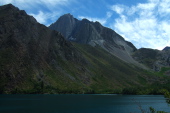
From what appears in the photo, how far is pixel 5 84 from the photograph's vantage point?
587 feet

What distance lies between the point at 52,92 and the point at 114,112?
414ft

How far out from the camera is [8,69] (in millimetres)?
193625

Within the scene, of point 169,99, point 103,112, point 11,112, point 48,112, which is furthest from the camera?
point 103,112

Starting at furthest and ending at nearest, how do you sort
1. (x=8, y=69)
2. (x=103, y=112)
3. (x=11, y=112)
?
(x=8, y=69)
(x=103, y=112)
(x=11, y=112)

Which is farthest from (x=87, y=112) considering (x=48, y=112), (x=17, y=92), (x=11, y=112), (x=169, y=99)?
(x=17, y=92)

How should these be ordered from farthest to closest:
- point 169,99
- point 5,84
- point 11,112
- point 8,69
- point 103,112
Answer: point 8,69 < point 5,84 < point 103,112 < point 11,112 < point 169,99

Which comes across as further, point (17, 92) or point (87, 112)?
point (17, 92)

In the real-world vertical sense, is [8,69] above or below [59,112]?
above

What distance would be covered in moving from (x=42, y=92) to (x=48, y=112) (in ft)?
404

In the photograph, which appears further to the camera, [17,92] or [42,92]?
[42,92]

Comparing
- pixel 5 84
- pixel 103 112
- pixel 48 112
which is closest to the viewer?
pixel 48 112

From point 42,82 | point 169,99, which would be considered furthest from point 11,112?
point 42,82

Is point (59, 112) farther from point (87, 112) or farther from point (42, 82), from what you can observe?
point (42, 82)

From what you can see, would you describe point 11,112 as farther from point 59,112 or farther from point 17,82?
point 17,82
